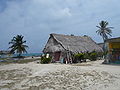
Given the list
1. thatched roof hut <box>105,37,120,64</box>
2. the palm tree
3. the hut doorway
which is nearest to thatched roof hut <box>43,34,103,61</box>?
the hut doorway

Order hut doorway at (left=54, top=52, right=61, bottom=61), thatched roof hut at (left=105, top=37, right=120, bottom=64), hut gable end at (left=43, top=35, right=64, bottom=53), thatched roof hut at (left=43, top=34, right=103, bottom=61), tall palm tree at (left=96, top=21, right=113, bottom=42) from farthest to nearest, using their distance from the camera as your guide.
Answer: tall palm tree at (left=96, top=21, right=113, bottom=42) < hut doorway at (left=54, top=52, right=61, bottom=61) < hut gable end at (left=43, top=35, right=64, bottom=53) < thatched roof hut at (left=43, top=34, right=103, bottom=61) < thatched roof hut at (left=105, top=37, right=120, bottom=64)

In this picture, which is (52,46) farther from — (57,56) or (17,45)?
(17,45)

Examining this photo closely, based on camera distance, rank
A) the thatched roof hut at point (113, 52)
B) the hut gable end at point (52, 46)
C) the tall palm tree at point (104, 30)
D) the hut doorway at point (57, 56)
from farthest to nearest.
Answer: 1. the tall palm tree at point (104, 30)
2. the hut doorway at point (57, 56)
3. the hut gable end at point (52, 46)
4. the thatched roof hut at point (113, 52)

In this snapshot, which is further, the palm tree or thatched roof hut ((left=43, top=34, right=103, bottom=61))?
the palm tree

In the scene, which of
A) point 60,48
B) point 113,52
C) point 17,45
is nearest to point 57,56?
point 60,48

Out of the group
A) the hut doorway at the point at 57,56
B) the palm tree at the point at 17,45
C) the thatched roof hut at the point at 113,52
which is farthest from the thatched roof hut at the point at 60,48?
the palm tree at the point at 17,45

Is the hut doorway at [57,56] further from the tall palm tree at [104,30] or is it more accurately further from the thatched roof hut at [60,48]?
the tall palm tree at [104,30]

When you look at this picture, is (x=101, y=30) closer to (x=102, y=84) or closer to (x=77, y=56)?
(x=77, y=56)

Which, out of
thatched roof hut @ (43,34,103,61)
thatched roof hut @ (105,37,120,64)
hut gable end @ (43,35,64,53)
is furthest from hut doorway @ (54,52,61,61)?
thatched roof hut @ (105,37,120,64)

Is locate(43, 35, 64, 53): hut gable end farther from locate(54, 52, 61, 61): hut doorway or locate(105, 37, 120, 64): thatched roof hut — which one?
locate(105, 37, 120, 64): thatched roof hut

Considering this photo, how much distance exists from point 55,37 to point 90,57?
682cm

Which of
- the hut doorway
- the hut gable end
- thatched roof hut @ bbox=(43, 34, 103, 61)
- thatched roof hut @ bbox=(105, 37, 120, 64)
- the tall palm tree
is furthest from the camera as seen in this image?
the tall palm tree

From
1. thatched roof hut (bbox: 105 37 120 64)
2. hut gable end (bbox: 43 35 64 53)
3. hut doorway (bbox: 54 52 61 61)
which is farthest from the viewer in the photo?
hut doorway (bbox: 54 52 61 61)

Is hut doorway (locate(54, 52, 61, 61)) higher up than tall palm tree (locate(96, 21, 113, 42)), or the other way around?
tall palm tree (locate(96, 21, 113, 42))
